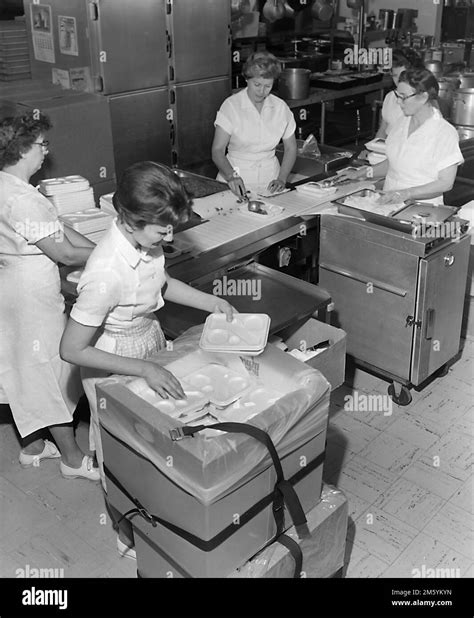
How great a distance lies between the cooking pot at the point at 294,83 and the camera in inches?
235

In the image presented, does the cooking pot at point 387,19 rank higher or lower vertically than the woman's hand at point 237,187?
higher

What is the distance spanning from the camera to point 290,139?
4.18 m

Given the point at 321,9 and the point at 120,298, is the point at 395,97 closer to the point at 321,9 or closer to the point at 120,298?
the point at 321,9

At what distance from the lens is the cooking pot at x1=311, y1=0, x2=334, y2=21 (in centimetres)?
678

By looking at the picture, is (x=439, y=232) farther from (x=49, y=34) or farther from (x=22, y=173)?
(x=49, y=34)

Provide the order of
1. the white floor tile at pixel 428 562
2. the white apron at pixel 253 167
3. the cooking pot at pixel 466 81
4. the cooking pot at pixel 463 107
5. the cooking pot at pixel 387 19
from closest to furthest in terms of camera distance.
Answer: the white floor tile at pixel 428 562
the white apron at pixel 253 167
the cooking pot at pixel 463 107
the cooking pot at pixel 466 81
the cooking pot at pixel 387 19

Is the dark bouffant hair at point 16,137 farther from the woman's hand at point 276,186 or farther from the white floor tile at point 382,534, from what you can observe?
the white floor tile at point 382,534

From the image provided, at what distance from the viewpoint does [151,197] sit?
2.00 m

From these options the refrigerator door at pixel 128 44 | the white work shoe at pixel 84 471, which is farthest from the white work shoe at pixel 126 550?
the refrigerator door at pixel 128 44

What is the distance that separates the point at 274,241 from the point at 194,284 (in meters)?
0.55

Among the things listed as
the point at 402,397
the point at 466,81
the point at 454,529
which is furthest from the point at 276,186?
the point at 466,81

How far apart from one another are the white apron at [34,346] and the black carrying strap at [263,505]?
2.85 feet
